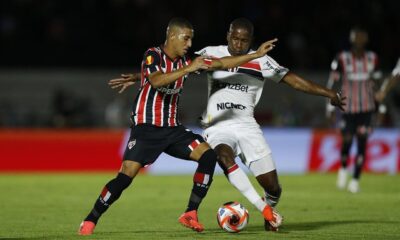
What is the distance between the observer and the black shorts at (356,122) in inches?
555

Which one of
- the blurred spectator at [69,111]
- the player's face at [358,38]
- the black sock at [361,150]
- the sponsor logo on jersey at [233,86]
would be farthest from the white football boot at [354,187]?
the blurred spectator at [69,111]

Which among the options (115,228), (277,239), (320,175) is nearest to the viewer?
(277,239)

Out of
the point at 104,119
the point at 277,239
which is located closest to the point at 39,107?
the point at 104,119

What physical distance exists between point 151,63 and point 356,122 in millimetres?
6627

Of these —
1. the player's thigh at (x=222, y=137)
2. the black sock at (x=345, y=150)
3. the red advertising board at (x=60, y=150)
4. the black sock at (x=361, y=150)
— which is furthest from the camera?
the red advertising board at (x=60, y=150)

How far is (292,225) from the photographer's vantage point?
370 inches

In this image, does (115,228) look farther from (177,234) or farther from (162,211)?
(162,211)

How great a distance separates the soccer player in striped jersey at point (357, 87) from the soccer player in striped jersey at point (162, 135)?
19.0 ft

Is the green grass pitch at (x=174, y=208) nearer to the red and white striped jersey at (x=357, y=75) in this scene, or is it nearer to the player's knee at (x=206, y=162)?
the player's knee at (x=206, y=162)

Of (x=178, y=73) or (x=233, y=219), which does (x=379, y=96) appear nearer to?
(x=233, y=219)

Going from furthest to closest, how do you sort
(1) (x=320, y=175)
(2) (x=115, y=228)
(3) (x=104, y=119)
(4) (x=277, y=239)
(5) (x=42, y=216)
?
(3) (x=104, y=119)
(1) (x=320, y=175)
(5) (x=42, y=216)
(2) (x=115, y=228)
(4) (x=277, y=239)

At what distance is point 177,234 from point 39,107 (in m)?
13.9

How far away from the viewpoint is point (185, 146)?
848 centimetres

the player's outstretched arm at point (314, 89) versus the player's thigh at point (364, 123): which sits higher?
the player's outstretched arm at point (314, 89)
